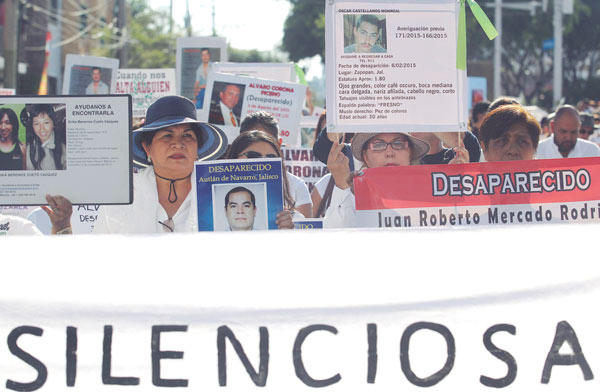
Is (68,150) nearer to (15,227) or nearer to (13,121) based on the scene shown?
(13,121)

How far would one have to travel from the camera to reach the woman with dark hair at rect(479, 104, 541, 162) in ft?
13.4

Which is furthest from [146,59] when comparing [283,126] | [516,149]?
[516,149]

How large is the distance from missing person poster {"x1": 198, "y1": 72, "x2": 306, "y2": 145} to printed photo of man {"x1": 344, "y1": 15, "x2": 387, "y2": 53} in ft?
9.77

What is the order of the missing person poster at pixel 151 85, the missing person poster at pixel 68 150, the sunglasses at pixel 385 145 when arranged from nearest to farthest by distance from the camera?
the missing person poster at pixel 68 150
the sunglasses at pixel 385 145
the missing person poster at pixel 151 85

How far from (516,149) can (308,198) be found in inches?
52.7

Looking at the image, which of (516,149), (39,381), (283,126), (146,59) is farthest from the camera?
(146,59)

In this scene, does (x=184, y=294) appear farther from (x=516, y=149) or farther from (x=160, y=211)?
(x=516, y=149)

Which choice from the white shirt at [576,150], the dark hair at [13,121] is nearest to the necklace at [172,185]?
the dark hair at [13,121]

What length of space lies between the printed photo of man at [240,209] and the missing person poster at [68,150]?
1.21ft

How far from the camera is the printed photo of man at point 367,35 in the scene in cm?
364

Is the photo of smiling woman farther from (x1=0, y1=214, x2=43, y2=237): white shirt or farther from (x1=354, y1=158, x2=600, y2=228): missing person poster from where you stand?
(x1=354, y1=158, x2=600, y2=228): missing person poster

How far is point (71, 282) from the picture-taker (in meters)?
2.84

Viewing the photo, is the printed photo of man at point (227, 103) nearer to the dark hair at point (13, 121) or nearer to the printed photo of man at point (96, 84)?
the printed photo of man at point (96, 84)

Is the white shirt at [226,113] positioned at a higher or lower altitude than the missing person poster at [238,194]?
higher
